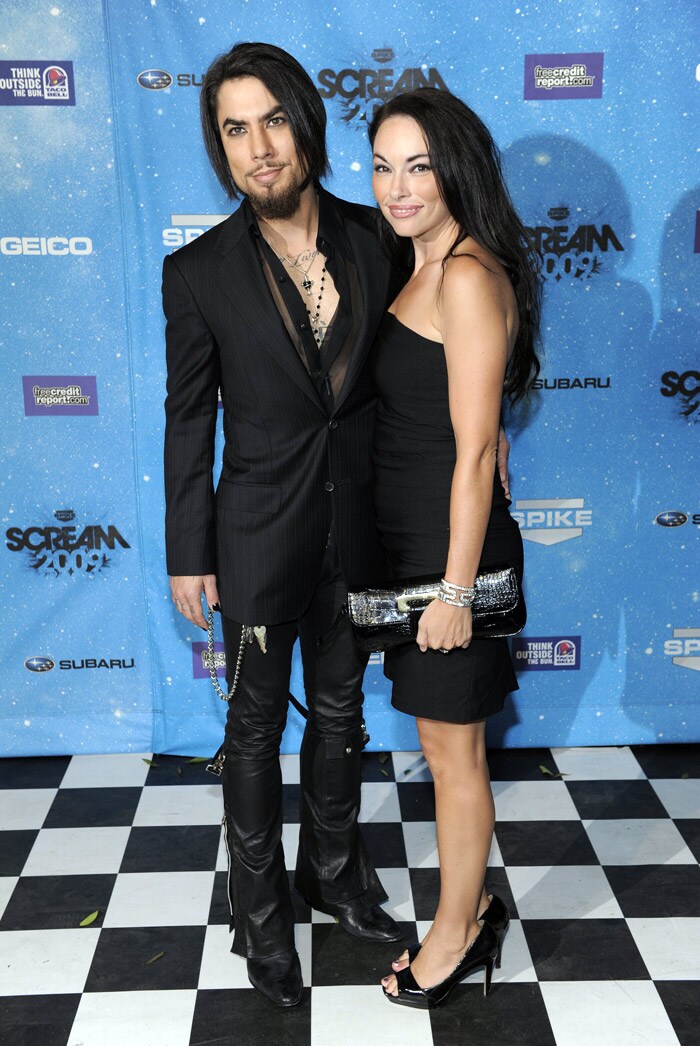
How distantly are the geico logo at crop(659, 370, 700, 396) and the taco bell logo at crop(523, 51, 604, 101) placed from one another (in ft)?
2.52

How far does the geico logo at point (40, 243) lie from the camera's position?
296 cm

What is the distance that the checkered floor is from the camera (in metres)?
2.22

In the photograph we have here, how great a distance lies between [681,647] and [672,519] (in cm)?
40

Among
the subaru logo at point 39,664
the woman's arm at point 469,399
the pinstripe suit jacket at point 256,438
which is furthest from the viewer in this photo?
the subaru logo at point 39,664

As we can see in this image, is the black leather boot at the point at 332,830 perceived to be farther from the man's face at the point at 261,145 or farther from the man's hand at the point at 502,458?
the man's face at the point at 261,145

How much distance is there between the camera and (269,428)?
216 cm

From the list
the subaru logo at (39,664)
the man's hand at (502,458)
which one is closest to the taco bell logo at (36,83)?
the man's hand at (502,458)

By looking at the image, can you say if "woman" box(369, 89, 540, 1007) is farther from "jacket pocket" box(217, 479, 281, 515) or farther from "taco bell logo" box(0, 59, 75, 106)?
"taco bell logo" box(0, 59, 75, 106)

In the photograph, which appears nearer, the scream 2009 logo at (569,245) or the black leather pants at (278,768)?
the black leather pants at (278,768)

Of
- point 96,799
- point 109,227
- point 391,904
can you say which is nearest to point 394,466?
point 391,904

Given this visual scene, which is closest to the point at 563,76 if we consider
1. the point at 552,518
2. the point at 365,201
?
the point at 365,201

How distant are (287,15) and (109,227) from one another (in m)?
0.71

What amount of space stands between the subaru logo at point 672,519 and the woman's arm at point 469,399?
1.33 meters

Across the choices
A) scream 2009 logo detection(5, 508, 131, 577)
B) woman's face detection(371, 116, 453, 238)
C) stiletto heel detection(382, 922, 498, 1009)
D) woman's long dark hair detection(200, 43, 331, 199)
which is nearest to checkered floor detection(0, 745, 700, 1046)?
stiletto heel detection(382, 922, 498, 1009)
